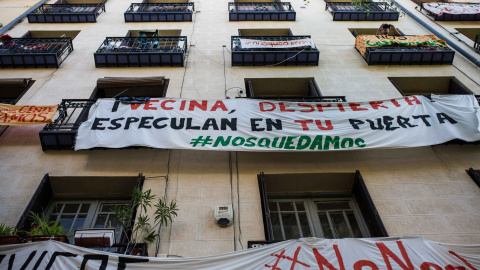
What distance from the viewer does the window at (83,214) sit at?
11023 mm

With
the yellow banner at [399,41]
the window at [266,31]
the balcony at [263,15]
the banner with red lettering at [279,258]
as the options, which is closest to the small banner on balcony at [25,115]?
the banner with red lettering at [279,258]

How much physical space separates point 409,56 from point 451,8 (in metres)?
8.76

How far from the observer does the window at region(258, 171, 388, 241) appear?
1092 centimetres

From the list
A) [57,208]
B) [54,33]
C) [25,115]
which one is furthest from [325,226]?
[54,33]

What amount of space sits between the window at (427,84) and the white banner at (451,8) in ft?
26.2

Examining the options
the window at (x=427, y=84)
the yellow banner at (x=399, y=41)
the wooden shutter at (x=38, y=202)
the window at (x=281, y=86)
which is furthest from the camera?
the yellow banner at (x=399, y=41)

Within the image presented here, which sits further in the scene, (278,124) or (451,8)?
(451,8)

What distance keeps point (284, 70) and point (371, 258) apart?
1171 cm

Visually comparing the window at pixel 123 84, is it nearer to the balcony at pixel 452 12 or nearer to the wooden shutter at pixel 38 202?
the wooden shutter at pixel 38 202

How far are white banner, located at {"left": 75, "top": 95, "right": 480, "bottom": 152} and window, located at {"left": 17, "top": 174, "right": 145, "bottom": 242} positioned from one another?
1.28 meters

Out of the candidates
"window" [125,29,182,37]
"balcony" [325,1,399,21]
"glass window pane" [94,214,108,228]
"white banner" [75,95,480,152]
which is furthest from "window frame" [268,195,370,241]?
"balcony" [325,1,399,21]

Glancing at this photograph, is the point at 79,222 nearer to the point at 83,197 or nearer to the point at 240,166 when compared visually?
the point at 83,197

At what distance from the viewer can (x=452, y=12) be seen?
23000 mm

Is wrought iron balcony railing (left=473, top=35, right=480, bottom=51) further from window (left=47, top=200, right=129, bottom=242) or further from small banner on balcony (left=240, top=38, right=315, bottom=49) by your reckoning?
window (left=47, top=200, right=129, bottom=242)
